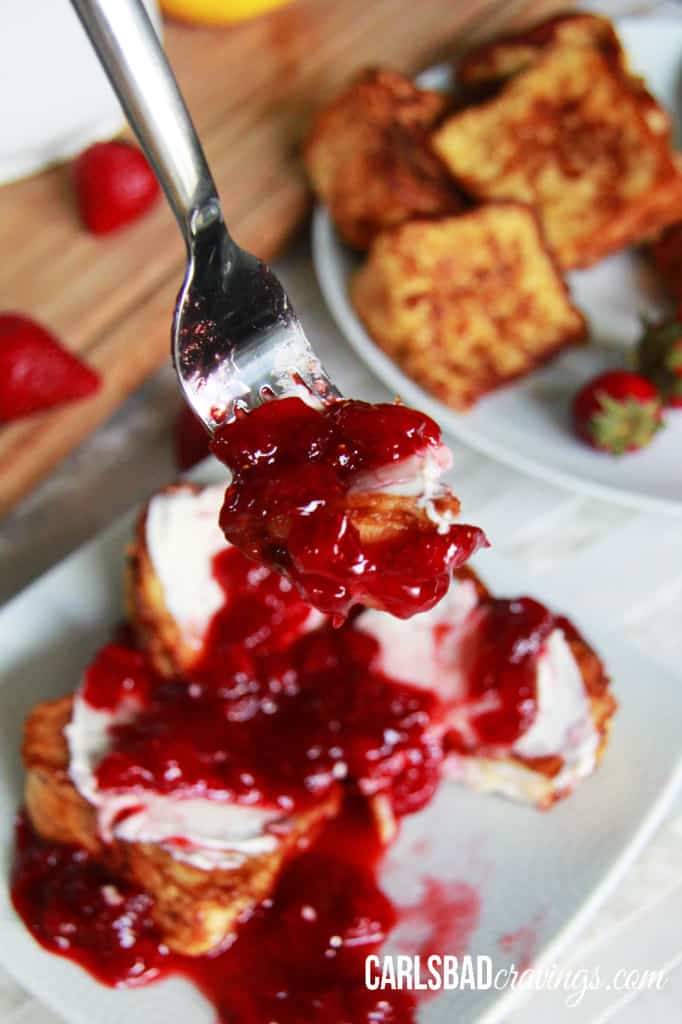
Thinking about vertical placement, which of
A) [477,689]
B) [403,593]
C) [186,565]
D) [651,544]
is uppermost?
[403,593]

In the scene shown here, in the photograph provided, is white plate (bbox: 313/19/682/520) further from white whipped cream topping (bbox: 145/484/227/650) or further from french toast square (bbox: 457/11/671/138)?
white whipped cream topping (bbox: 145/484/227/650)

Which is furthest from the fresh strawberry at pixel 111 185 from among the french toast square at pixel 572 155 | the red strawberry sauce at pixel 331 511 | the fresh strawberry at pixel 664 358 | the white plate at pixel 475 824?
the red strawberry sauce at pixel 331 511

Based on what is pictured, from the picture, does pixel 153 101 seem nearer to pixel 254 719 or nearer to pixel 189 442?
pixel 254 719

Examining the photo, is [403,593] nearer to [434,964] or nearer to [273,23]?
[434,964]

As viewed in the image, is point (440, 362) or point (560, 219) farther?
point (560, 219)

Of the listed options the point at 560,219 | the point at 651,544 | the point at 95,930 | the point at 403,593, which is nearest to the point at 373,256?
the point at 560,219

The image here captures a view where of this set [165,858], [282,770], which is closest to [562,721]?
[282,770]

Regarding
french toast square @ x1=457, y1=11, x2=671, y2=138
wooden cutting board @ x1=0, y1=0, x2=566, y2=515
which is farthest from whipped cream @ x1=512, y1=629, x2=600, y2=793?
french toast square @ x1=457, y1=11, x2=671, y2=138
